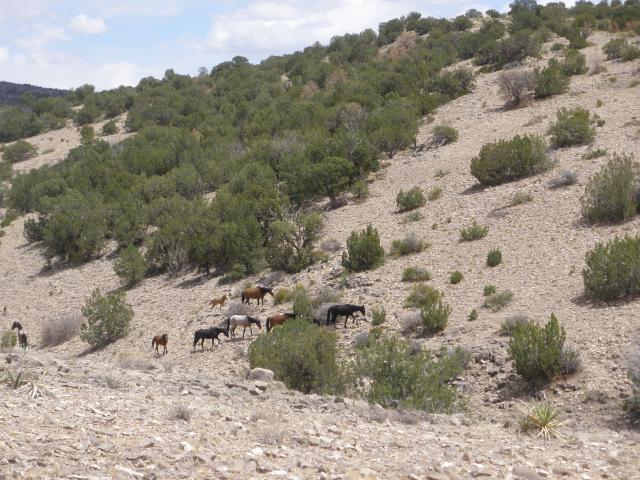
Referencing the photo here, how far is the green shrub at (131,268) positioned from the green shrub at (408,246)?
367 inches

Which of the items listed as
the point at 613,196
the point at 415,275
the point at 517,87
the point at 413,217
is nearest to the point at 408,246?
the point at 415,275

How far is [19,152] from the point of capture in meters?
51.1

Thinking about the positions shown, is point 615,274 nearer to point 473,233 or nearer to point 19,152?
point 473,233

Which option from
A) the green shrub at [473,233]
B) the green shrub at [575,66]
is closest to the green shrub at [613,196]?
the green shrub at [473,233]

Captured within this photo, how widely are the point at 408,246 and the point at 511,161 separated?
5.70m

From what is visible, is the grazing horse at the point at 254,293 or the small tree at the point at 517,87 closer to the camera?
the grazing horse at the point at 254,293

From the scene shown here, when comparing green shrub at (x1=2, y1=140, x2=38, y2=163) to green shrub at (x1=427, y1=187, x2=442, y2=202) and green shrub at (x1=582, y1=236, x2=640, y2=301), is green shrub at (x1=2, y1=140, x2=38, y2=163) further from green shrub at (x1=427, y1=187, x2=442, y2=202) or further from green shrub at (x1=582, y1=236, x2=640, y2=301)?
green shrub at (x1=582, y1=236, x2=640, y2=301)

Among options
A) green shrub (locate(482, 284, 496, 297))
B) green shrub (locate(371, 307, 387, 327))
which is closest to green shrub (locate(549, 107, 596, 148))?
green shrub (locate(482, 284, 496, 297))

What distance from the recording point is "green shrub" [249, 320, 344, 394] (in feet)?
38.5

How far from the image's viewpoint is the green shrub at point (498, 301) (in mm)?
15047

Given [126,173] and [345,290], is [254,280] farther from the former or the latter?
[126,173]

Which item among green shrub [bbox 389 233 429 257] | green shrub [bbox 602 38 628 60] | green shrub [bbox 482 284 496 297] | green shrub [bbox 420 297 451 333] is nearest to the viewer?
green shrub [bbox 420 297 451 333]

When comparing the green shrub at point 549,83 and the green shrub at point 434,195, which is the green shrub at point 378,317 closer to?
the green shrub at point 434,195

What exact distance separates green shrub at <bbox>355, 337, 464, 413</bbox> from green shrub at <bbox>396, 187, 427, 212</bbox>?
460 inches
